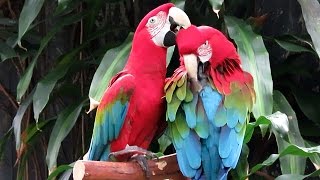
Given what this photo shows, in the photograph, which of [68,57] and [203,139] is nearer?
[203,139]

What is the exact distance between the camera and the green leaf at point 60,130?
1.52m

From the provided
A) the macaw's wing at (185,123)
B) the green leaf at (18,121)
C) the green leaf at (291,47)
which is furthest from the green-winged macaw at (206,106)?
the green leaf at (18,121)

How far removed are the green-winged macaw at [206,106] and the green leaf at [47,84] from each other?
2.06ft

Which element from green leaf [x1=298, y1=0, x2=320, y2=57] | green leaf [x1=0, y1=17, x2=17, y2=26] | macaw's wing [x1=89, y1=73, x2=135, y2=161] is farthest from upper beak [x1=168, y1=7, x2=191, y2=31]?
green leaf [x1=0, y1=17, x2=17, y2=26]

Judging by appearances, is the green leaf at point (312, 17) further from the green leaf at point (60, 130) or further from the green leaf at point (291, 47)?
the green leaf at point (60, 130)

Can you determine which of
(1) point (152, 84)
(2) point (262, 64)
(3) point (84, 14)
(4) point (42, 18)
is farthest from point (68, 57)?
(1) point (152, 84)

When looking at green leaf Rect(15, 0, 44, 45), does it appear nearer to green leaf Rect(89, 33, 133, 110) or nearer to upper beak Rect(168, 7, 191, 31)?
green leaf Rect(89, 33, 133, 110)

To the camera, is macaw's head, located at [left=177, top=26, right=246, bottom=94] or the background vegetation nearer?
macaw's head, located at [left=177, top=26, right=246, bottom=94]

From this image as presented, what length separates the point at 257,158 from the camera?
5.67 ft

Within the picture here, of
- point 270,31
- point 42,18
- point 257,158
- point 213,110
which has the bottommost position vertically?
point 257,158

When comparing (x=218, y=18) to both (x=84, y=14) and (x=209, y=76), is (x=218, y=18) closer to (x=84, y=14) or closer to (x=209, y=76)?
(x=84, y=14)

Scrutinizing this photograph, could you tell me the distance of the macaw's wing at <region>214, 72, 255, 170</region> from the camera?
92cm

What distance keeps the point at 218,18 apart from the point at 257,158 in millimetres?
387

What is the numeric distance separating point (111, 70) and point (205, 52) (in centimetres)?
51
